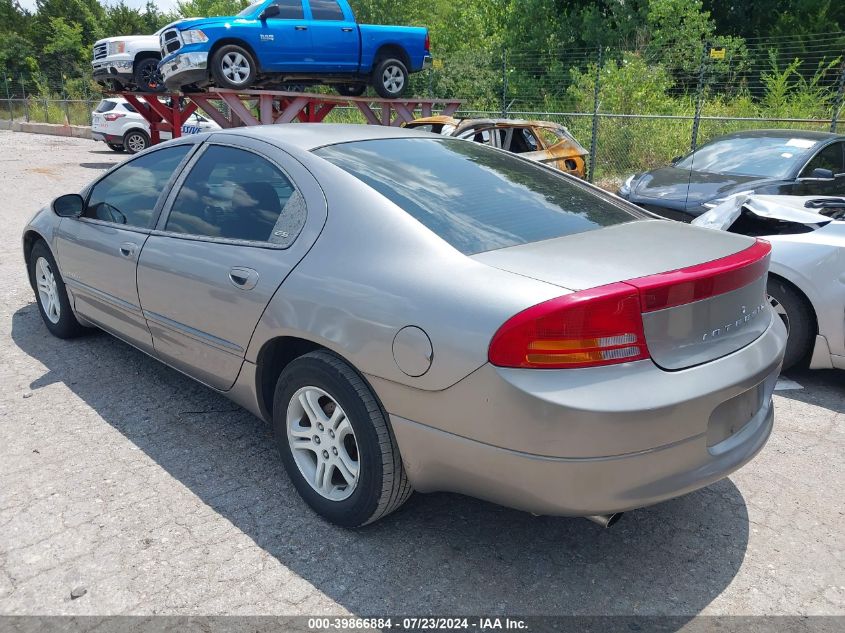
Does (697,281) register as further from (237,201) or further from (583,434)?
(237,201)

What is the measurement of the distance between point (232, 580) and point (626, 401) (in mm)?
1532

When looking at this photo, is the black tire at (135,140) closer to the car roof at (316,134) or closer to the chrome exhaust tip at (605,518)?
the car roof at (316,134)

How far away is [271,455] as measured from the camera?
3383 mm

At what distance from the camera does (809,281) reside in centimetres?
415

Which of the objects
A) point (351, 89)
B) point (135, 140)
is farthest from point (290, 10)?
point (135, 140)

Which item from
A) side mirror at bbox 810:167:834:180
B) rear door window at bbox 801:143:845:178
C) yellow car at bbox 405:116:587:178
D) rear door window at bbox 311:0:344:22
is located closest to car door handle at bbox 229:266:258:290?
rear door window at bbox 801:143:845:178

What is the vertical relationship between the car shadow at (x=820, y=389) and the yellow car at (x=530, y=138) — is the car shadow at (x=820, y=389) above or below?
below

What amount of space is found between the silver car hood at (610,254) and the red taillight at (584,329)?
0.07 m

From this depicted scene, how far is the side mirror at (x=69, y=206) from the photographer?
13.7 feet

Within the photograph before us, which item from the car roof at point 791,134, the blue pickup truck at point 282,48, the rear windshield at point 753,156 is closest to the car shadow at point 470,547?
the rear windshield at point 753,156

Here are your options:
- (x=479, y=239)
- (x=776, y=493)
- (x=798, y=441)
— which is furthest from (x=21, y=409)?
Result: (x=798, y=441)

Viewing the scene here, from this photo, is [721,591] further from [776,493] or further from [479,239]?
[479,239]

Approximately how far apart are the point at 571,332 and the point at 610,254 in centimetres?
48

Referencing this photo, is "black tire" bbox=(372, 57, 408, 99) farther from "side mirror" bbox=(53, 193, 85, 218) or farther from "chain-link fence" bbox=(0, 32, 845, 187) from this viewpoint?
"side mirror" bbox=(53, 193, 85, 218)
